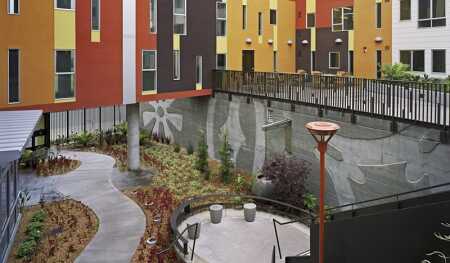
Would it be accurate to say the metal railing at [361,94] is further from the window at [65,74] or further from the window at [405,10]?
the window at [405,10]

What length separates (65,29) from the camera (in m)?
17.5

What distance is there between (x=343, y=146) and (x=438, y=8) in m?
13.2

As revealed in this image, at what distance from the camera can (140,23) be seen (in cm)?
2066

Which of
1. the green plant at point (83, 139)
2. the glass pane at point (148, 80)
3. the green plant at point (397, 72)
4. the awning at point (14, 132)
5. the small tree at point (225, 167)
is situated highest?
the green plant at point (397, 72)

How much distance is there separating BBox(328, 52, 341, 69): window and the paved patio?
1758cm

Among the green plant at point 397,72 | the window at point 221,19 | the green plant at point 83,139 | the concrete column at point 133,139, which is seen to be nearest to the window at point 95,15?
the concrete column at point 133,139

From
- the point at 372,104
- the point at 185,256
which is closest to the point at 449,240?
the point at 185,256

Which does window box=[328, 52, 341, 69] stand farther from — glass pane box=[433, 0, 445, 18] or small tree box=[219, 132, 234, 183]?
small tree box=[219, 132, 234, 183]

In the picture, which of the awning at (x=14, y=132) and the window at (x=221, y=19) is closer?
the awning at (x=14, y=132)

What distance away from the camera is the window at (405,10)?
85.8 ft

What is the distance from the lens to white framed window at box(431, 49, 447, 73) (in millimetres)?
24594

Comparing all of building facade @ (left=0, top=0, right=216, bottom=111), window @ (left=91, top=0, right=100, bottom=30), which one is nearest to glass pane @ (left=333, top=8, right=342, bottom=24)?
building facade @ (left=0, top=0, right=216, bottom=111)

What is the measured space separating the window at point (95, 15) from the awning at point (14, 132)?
5963 mm

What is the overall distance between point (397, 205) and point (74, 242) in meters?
9.34
